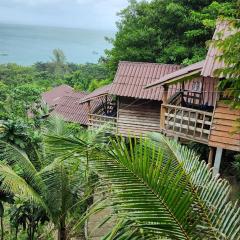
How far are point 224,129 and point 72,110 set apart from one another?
17848 millimetres

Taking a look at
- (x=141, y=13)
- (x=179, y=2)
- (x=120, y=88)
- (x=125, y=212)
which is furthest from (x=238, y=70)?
(x=141, y=13)

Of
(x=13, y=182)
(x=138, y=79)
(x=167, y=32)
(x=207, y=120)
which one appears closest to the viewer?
(x=13, y=182)

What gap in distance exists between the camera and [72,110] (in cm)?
2645

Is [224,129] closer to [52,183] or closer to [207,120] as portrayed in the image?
[207,120]

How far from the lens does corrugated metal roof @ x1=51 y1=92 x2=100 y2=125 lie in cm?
2511

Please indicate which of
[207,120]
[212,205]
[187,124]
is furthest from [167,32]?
[212,205]

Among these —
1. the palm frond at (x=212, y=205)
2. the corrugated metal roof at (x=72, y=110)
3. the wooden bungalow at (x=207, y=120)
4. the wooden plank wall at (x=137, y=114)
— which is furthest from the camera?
the corrugated metal roof at (x=72, y=110)

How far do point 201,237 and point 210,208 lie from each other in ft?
1.24

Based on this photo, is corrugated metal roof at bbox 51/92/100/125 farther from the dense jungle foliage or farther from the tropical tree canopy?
the tropical tree canopy

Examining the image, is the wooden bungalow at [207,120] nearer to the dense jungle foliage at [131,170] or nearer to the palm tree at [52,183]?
the dense jungle foliage at [131,170]

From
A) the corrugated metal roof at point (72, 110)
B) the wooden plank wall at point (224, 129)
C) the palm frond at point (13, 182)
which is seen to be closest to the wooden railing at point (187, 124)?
the wooden plank wall at point (224, 129)

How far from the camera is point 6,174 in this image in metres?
6.38

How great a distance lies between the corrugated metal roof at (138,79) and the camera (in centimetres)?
1545

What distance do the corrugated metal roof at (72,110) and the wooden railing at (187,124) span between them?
43.9ft
